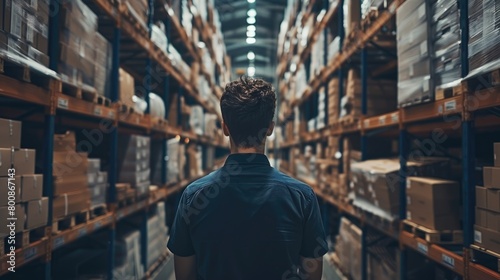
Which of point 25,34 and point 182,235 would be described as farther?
point 25,34

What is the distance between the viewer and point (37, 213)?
2.42 metres

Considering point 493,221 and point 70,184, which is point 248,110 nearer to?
point 493,221

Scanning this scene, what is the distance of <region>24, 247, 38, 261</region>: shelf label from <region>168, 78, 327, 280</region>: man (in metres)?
1.19

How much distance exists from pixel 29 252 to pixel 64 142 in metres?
0.91

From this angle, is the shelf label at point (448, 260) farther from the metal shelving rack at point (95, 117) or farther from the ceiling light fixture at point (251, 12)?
the ceiling light fixture at point (251, 12)

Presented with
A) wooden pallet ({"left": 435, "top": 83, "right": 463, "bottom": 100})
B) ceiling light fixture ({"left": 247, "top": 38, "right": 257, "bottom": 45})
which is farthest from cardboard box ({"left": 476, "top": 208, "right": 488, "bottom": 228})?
ceiling light fixture ({"left": 247, "top": 38, "right": 257, "bottom": 45})

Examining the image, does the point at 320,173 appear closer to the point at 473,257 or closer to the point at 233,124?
the point at 473,257

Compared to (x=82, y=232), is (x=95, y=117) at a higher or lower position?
higher

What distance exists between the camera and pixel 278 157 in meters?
16.8

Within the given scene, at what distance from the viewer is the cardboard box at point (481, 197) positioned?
2.28 meters

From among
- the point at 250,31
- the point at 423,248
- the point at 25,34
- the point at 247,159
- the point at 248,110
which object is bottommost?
the point at 423,248

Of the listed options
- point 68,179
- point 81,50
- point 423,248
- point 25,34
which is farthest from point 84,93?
point 423,248

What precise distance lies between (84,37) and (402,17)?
279 cm

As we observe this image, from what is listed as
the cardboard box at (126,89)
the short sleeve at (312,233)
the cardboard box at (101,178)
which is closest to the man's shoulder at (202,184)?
the short sleeve at (312,233)
